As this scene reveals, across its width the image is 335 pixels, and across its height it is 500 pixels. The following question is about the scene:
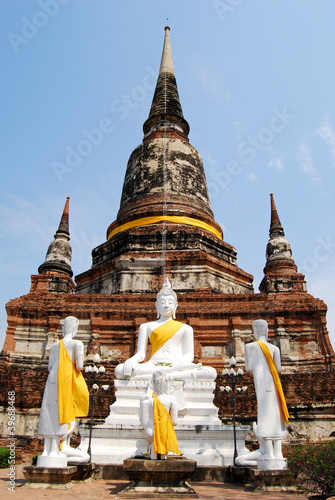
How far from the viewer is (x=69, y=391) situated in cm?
620

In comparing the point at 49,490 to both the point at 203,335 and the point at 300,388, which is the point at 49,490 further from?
the point at 203,335

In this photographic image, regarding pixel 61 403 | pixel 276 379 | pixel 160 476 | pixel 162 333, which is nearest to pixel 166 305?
pixel 162 333

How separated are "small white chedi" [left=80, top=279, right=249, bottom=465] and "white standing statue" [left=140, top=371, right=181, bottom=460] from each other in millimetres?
240

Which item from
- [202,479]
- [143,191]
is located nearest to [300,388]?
[202,479]

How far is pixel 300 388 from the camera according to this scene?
1096 cm

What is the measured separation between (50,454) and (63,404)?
67 cm

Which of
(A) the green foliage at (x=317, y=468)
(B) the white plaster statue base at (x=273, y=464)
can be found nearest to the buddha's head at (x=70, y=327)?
(B) the white plaster statue base at (x=273, y=464)

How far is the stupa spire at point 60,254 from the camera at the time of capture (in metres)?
20.2

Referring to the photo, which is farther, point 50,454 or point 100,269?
point 100,269

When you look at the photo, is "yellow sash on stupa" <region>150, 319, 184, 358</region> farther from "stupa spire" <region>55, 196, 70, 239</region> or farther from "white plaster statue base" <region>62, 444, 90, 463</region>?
"stupa spire" <region>55, 196, 70, 239</region>

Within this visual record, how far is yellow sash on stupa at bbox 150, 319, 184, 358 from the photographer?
30.5 ft

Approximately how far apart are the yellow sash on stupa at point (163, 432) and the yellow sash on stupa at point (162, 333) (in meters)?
3.29

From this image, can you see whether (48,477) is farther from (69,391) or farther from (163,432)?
(163,432)

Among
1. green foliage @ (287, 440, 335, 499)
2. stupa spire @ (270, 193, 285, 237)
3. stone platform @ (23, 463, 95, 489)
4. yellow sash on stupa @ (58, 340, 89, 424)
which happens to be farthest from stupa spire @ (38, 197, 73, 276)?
green foliage @ (287, 440, 335, 499)
